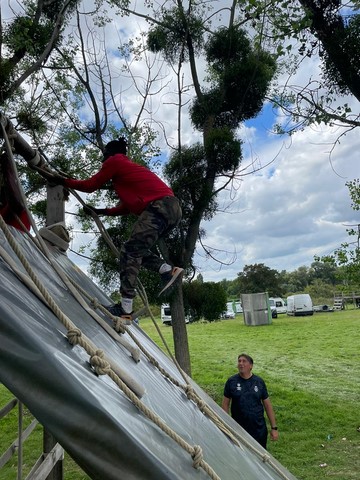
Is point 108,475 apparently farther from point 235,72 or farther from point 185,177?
point 235,72

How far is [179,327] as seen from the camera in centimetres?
A: 885

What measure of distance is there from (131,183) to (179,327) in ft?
19.9

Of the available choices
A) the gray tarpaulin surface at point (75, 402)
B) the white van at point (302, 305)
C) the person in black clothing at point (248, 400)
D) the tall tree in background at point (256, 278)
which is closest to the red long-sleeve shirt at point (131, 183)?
the gray tarpaulin surface at point (75, 402)

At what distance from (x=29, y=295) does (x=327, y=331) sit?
2545 centimetres

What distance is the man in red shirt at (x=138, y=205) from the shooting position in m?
2.93

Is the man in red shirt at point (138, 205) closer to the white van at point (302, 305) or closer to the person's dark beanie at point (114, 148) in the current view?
the person's dark beanie at point (114, 148)

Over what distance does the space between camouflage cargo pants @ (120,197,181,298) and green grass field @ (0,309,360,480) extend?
15.7 feet

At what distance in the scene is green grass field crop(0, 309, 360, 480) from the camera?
7195 mm

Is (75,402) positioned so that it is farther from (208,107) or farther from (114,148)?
(208,107)

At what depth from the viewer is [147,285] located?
805 centimetres

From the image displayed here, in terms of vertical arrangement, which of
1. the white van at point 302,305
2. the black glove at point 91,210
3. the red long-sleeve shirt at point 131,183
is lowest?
the black glove at point 91,210

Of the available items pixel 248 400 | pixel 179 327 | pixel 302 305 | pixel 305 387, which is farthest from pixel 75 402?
pixel 302 305

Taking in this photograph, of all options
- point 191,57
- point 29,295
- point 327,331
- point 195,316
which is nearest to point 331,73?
point 191,57

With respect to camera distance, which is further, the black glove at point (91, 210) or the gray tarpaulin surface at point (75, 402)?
the black glove at point (91, 210)
